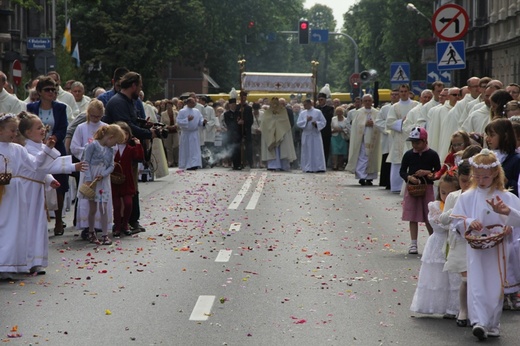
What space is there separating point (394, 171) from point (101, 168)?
1109 cm

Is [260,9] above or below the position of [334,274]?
above

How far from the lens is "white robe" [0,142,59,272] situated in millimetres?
12320

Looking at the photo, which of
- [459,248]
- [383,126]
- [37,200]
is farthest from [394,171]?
[459,248]

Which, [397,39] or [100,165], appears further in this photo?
[397,39]

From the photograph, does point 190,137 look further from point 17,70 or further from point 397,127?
point 397,127

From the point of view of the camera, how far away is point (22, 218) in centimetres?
1254

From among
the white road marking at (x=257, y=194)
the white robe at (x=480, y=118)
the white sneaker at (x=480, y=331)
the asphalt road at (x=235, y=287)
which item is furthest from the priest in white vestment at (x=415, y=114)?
the white sneaker at (x=480, y=331)

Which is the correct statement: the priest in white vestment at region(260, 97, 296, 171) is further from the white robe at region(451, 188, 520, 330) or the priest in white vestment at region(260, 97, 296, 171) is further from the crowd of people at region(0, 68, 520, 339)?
the white robe at region(451, 188, 520, 330)

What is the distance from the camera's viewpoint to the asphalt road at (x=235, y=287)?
9.38m

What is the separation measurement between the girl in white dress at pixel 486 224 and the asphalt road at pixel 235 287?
22 centimetres

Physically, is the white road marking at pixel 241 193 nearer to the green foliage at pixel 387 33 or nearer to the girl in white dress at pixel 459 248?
the girl in white dress at pixel 459 248

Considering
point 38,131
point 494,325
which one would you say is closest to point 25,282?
point 38,131

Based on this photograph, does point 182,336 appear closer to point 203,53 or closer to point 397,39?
point 203,53

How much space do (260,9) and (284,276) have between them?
74518mm
